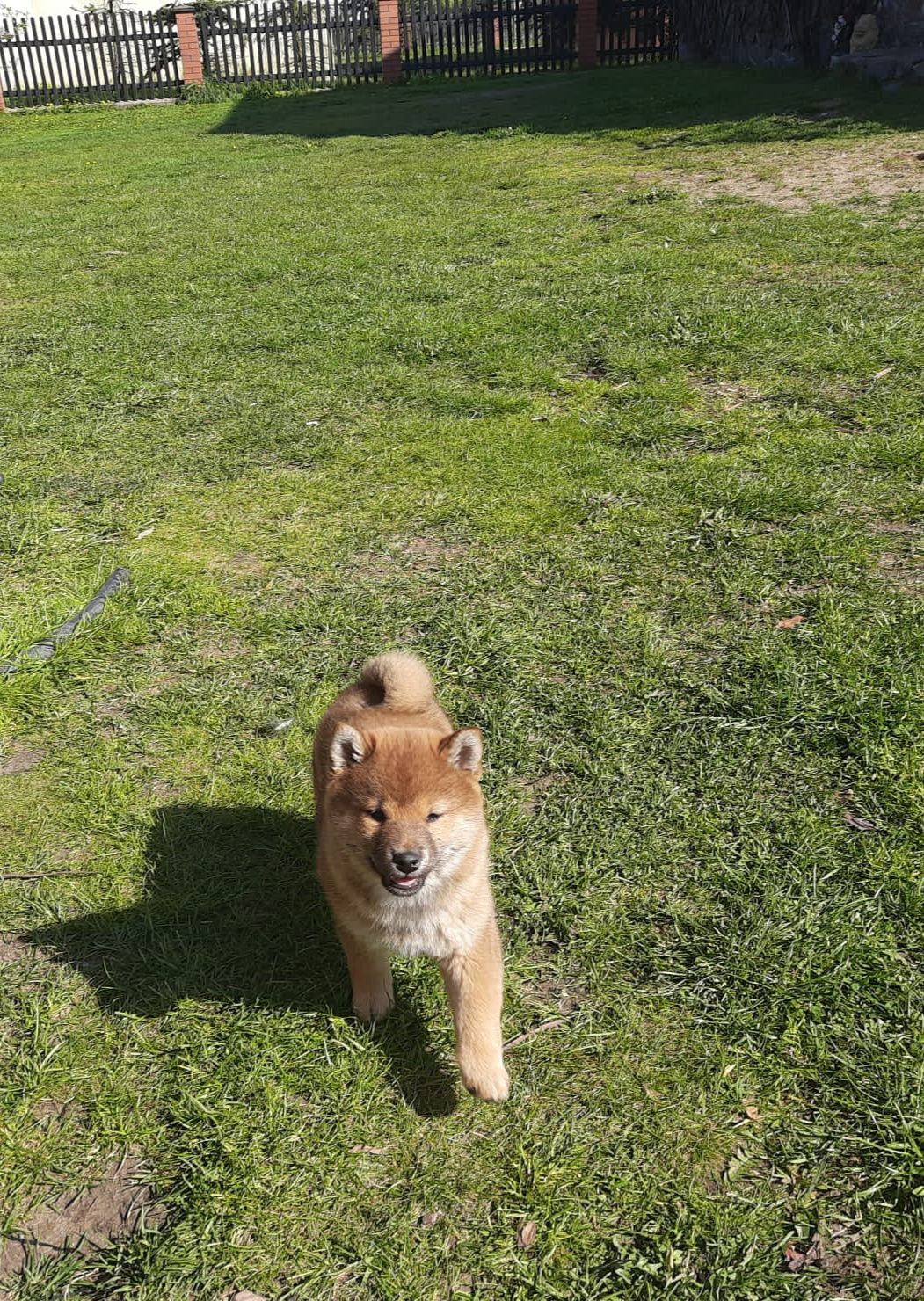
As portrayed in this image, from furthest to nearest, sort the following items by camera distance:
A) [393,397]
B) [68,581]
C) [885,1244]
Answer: [393,397]
[68,581]
[885,1244]

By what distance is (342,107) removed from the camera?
22.5 m

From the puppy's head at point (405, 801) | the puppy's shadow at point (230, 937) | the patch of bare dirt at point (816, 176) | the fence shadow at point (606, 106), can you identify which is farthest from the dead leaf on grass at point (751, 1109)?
the fence shadow at point (606, 106)

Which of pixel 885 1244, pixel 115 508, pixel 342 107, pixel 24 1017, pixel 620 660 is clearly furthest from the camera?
pixel 342 107

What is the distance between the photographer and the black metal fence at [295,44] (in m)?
25.9

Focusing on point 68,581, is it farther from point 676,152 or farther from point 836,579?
point 676,152

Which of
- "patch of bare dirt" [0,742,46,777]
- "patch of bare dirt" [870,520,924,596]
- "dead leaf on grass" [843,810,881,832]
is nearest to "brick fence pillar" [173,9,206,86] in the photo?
"patch of bare dirt" [870,520,924,596]

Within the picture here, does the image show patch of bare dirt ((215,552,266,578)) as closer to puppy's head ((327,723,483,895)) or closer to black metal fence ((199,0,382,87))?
puppy's head ((327,723,483,895))

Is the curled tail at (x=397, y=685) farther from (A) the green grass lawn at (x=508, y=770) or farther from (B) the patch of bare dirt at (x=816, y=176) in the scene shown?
(B) the patch of bare dirt at (x=816, y=176)

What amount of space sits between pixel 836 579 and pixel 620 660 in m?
1.12

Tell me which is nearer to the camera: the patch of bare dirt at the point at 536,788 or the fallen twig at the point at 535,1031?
the fallen twig at the point at 535,1031

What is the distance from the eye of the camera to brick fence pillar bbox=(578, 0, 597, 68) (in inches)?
981

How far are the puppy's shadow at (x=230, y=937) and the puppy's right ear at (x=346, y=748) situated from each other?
2.40ft

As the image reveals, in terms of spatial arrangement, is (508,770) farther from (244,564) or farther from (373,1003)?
(244,564)

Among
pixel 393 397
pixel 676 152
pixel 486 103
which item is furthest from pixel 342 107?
pixel 393 397
